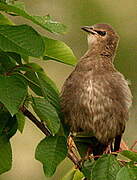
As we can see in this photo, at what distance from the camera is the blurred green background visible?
7797 millimetres

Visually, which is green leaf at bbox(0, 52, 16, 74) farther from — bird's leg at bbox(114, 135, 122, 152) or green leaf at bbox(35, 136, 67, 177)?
bird's leg at bbox(114, 135, 122, 152)

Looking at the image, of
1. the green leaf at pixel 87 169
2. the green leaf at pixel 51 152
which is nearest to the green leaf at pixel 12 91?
the green leaf at pixel 51 152

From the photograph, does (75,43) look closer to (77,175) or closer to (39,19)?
(77,175)

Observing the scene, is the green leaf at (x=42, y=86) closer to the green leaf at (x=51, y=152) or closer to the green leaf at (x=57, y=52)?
the green leaf at (x=57, y=52)

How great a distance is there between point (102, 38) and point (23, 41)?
181 cm

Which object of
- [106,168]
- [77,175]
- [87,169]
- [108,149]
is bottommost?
[108,149]

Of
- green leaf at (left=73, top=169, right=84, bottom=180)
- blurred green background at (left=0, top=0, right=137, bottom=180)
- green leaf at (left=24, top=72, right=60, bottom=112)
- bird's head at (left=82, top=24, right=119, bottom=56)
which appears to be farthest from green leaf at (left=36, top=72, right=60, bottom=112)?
blurred green background at (left=0, top=0, right=137, bottom=180)

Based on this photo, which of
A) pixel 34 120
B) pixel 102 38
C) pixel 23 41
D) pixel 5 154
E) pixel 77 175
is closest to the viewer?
pixel 23 41

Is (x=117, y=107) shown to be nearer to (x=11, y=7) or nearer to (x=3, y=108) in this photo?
(x=3, y=108)

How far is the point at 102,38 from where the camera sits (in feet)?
14.4

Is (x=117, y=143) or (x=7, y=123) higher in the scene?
(x=7, y=123)

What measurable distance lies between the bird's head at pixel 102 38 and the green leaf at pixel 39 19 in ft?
4.93

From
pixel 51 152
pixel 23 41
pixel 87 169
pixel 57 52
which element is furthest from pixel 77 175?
pixel 23 41

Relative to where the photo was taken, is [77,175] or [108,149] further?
[108,149]
